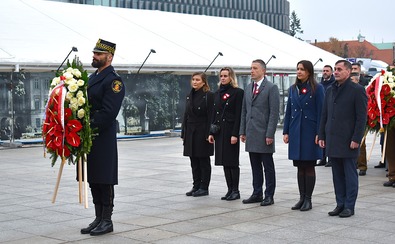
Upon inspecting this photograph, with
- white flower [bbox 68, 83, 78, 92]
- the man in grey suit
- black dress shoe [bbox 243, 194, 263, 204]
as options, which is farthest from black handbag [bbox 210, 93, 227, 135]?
white flower [bbox 68, 83, 78, 92]

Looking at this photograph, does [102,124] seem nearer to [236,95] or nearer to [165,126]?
[236,95]

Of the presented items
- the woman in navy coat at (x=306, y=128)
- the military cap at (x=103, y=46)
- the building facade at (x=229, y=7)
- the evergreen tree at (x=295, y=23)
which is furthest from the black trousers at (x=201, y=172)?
the evergreen tree at (x=295, y=23)

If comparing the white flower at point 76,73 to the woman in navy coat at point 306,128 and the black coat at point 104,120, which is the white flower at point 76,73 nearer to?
the black coat at point 104,120

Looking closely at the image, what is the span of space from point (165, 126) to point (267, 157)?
1504 centimetres

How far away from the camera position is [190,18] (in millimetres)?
29250

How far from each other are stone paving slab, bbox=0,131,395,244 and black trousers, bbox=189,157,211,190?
0.69 ft

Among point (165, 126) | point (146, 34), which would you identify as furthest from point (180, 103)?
point (146, 34)

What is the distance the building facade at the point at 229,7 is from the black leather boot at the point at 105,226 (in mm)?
70518

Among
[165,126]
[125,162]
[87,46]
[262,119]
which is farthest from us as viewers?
[165,126]

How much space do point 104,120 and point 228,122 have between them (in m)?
2.98

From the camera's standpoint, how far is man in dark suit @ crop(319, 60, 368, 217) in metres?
A: 8.78

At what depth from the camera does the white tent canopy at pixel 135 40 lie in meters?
21.2

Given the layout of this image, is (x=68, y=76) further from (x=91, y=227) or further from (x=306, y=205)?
(x=306, y=205)

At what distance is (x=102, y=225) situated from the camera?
793cm
